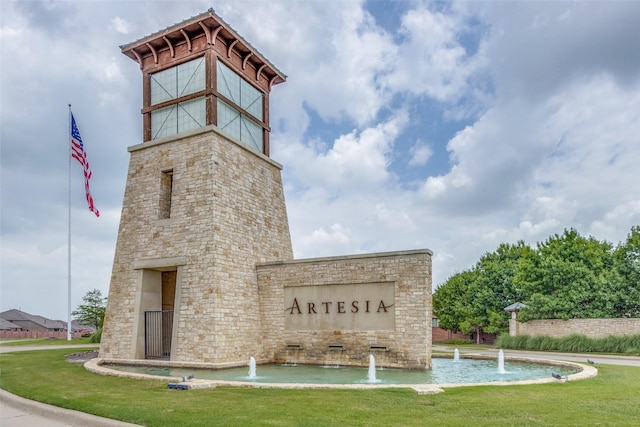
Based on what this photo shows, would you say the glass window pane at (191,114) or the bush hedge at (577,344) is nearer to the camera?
the glass window pane at (191,114)

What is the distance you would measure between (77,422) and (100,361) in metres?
9.29

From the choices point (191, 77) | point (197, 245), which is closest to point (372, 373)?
point (197, 245)

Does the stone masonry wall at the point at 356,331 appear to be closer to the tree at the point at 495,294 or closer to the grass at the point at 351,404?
the grass at the point at 351,404

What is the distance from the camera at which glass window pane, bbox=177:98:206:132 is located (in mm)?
17547

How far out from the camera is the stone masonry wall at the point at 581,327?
2639cm

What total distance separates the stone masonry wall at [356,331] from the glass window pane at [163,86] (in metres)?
7.40

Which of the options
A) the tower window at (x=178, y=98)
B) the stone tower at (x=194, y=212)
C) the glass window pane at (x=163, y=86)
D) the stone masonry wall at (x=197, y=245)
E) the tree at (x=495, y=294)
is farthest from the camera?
the tree at (x=495, y=294)

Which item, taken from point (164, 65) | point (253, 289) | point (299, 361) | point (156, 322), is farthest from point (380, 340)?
point (164, 65)

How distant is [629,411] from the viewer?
7.09 metres

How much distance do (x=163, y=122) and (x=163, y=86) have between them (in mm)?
1430

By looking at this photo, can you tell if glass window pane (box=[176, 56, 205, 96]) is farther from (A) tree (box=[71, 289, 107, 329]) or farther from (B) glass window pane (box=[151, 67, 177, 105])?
(A) tree (box=[71, 289, 107, 329])

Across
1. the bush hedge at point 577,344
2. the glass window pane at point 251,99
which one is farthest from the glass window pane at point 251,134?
the bush hedge at point 577,344

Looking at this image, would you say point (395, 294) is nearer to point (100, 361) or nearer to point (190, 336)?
point (190, 336)

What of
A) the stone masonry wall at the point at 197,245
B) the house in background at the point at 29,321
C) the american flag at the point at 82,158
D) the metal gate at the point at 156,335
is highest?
the american flag at the point at 82,158
